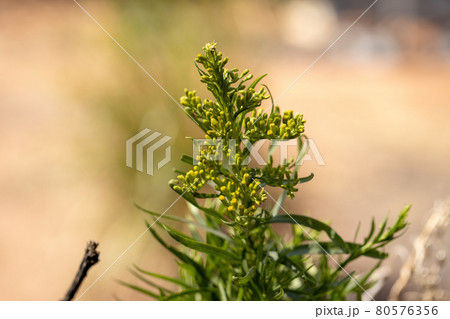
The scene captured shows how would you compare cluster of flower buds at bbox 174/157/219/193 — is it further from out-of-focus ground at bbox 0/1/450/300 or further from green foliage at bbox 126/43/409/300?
out-of-focus ground at bbox 0/1/450/300

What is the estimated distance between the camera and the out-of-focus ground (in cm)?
128

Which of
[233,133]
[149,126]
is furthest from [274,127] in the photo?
[149,126]

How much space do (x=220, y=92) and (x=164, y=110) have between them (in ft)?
3.40

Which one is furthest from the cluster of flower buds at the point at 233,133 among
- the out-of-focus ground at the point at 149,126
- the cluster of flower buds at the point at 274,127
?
the out-of-focus ground at the point at 149,126

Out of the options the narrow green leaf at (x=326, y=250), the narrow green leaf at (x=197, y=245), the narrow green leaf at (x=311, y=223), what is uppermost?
the narrow green leaf at (x=311, y=223)

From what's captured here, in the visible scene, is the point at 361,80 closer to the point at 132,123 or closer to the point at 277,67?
the point at 277,67

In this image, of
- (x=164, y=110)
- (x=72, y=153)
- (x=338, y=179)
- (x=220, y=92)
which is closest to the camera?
(x=220, y=92)

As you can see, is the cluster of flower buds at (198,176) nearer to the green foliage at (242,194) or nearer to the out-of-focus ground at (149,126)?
the green foliage at (242,194)

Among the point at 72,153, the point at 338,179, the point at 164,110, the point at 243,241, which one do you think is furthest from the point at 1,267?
the point at 243,241

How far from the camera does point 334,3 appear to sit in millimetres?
5230

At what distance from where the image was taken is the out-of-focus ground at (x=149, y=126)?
4.21ft

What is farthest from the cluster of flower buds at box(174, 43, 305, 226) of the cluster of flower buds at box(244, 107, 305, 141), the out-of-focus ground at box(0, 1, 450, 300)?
the out-of-focus ground at box(0, 1, 450, 300)

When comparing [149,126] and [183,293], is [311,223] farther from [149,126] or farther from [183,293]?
[149,126]
